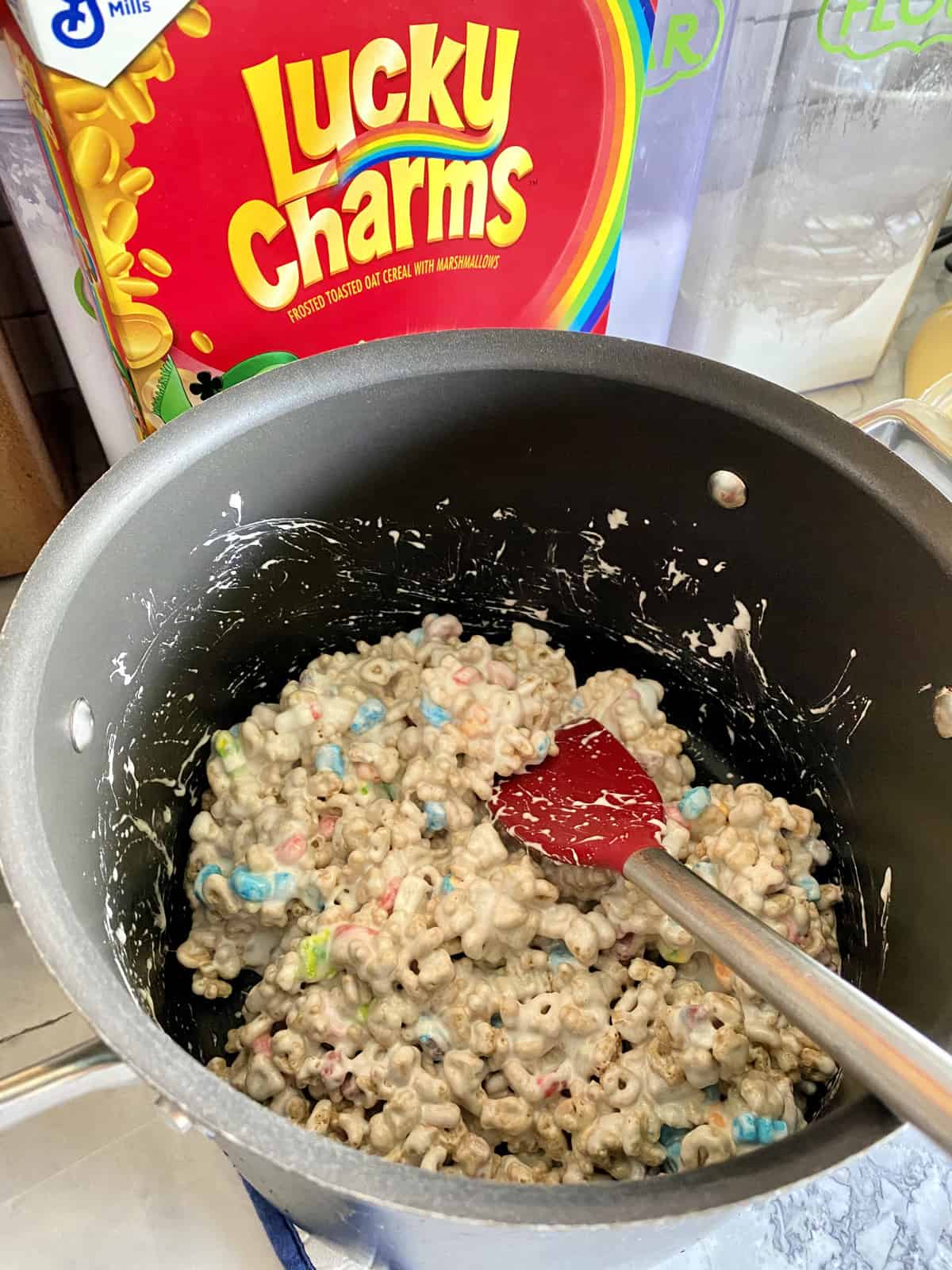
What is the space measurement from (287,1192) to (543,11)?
2.53ft

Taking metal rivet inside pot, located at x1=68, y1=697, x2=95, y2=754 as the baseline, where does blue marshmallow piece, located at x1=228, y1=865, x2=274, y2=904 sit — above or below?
below

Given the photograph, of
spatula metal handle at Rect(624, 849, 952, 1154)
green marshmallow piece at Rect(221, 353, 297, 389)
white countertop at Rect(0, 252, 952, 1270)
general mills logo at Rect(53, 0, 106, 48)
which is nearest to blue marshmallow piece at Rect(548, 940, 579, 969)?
Answer: spatula metal handle at Rect(624, 849, 952, 1154)

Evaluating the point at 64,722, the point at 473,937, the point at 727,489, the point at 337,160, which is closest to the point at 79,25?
the point at 337,160

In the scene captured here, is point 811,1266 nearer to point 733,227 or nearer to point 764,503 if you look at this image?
point 764,503

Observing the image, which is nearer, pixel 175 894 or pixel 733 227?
pixel 175 894

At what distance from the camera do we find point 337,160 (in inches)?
27.8

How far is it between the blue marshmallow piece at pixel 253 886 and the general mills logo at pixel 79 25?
0.56 meters

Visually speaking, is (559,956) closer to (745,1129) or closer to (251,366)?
(745,1129)

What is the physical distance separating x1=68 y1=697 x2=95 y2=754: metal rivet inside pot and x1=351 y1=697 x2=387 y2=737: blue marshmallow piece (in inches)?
9.6

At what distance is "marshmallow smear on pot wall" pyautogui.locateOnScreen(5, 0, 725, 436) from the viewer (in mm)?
617

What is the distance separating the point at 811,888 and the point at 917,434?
1.38 feet

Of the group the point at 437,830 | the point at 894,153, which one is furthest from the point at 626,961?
the point at 894,153

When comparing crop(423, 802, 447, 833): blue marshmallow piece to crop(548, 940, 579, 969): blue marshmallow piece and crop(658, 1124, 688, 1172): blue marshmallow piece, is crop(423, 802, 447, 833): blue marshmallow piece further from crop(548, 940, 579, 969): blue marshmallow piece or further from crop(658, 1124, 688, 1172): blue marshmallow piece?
crop(658, 1124, 688, 1172): blue marshmallow piece

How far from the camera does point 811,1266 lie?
75 centimetres
